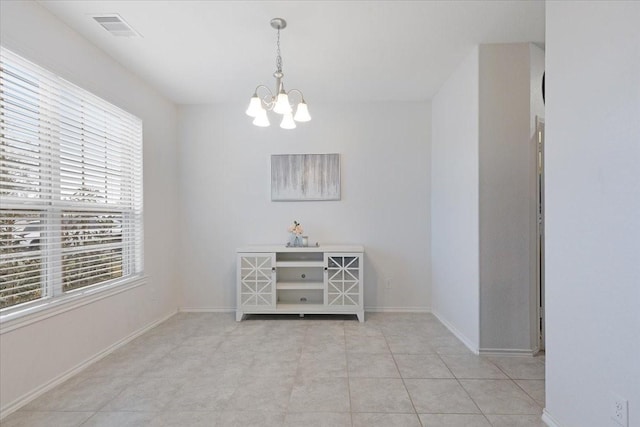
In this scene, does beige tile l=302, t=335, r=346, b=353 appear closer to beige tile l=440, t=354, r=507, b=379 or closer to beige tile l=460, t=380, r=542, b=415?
beige tile l=440, t=354, r=507, b=379

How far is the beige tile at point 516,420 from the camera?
1802 millimetres

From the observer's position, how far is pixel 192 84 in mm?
3457

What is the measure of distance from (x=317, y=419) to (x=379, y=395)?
466mm

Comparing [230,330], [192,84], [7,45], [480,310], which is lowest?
[230,330]

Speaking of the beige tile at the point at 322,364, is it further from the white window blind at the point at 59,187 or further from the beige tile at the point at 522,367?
the white window blind at the point at 59,187

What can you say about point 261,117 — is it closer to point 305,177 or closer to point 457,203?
point 305,177

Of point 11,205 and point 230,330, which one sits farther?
point 230,330

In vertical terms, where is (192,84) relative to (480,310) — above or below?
above
